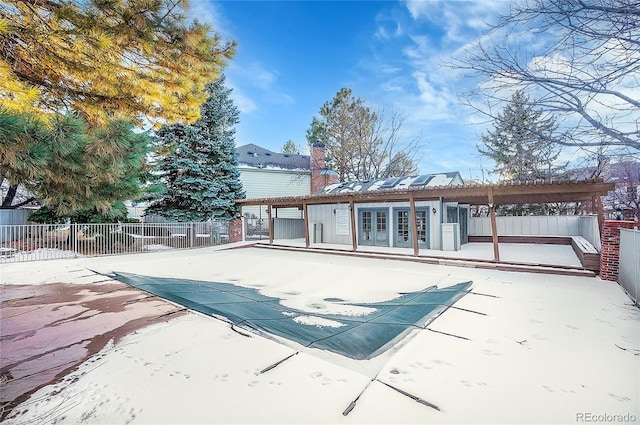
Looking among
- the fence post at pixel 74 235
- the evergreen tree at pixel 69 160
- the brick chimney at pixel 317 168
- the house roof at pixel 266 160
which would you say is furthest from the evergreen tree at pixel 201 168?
the brick chimney at pixel 317 168

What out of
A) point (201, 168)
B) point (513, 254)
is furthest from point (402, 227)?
point (201, 168)

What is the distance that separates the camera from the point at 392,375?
248 cm

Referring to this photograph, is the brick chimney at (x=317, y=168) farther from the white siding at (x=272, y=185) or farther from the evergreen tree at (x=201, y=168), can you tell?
the evergreen tree at (x=201, y=168)

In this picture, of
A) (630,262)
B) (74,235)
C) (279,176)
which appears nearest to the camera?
(630,262)

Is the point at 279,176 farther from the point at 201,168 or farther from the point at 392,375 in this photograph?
the point at 392,375

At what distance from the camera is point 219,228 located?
47.0 ft

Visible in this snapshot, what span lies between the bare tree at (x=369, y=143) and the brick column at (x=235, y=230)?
9.51 metres

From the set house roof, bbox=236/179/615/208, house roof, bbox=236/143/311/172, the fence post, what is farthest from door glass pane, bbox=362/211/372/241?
the fence post

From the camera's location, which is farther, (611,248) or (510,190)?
(510,190)

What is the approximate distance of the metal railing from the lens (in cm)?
1019

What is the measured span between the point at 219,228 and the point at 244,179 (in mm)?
5688

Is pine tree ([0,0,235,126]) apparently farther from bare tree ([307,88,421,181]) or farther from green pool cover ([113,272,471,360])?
bare tree ([307,88,421,181])

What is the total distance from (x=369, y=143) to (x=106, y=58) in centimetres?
1830

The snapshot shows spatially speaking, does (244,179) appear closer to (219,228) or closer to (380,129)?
(219,228)
